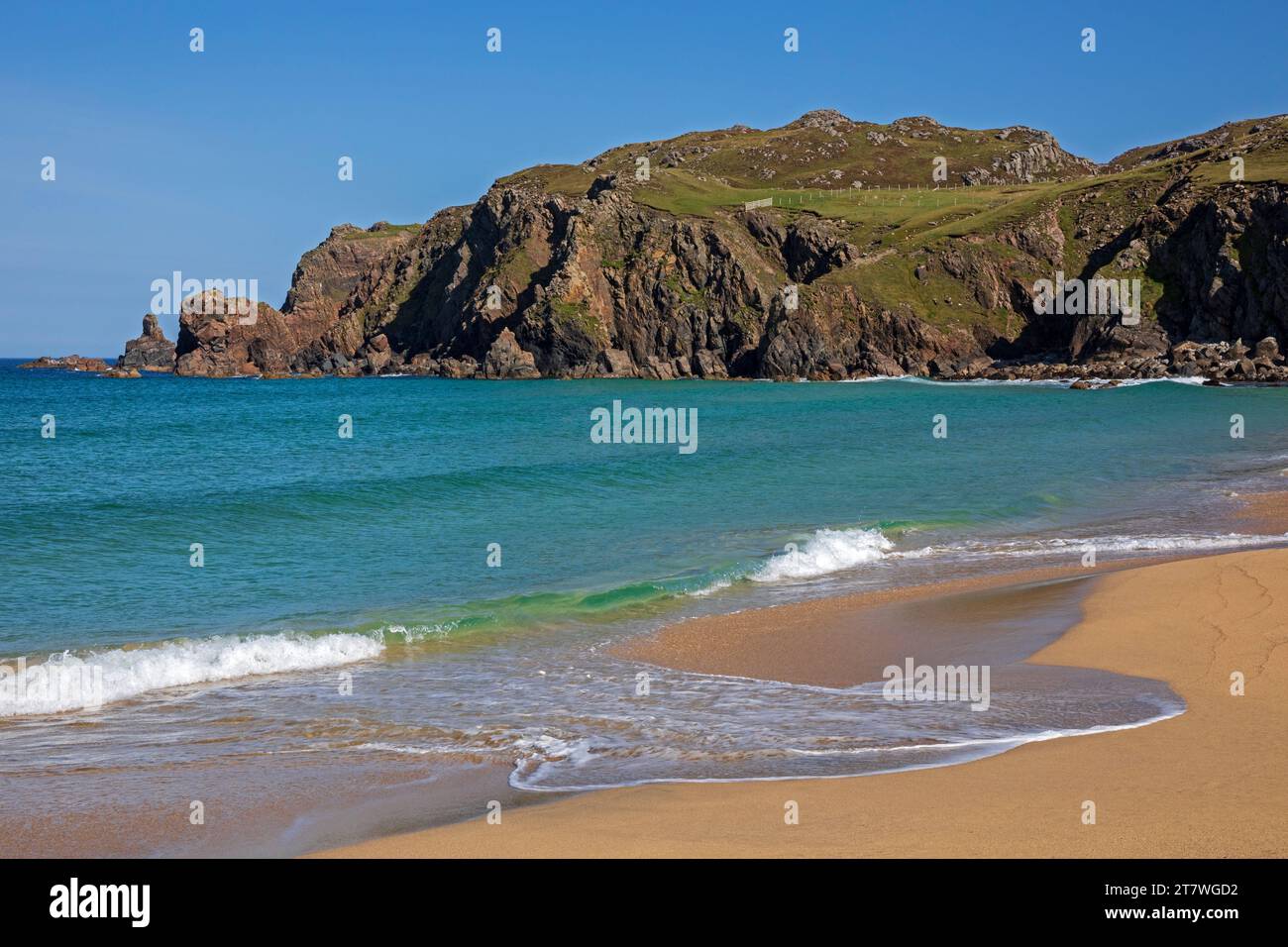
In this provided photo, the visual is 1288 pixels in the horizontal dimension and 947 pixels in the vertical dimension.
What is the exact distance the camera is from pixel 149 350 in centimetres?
17562

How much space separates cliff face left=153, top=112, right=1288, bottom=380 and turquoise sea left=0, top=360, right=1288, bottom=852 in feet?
161

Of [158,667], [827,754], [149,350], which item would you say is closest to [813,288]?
[158,667]

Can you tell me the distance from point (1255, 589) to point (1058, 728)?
743 cm

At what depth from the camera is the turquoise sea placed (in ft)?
32.0

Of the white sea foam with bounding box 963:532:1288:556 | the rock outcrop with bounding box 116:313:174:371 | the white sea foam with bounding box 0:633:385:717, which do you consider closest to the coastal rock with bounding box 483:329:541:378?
the rock outcrop with bounding box 116:313:174:371

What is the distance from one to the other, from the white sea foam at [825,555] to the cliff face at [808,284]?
220ft

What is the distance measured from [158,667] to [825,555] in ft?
39.6

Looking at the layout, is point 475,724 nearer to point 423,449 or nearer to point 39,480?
point 39,480

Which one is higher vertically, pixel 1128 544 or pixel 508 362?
pixel 508 362

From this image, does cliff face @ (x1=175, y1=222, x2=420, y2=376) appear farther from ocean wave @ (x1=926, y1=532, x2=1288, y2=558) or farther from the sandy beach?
the sandy beach

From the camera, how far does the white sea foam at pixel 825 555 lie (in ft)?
62.9

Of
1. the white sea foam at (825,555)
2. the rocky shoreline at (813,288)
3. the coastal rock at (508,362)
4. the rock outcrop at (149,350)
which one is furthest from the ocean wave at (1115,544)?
the rock outcrop at (149,350)

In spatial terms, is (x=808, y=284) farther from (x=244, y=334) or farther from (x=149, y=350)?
(x=149, y=350)

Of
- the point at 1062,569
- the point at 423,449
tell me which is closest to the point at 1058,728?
the point at 1062,569
